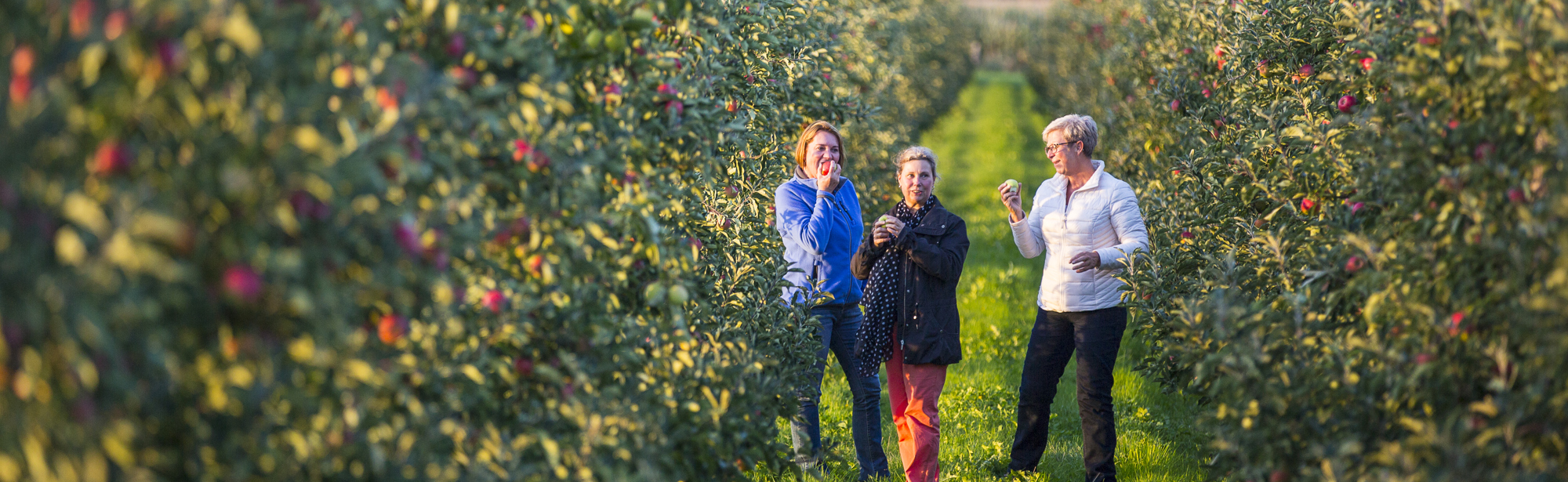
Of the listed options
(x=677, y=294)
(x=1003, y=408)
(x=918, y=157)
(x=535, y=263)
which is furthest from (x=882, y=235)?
(x=535, y=263)

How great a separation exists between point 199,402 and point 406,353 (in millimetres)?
483

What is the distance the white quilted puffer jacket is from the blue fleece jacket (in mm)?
1030

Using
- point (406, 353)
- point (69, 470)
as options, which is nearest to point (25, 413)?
point (69, 470)

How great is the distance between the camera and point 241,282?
5.66 ft

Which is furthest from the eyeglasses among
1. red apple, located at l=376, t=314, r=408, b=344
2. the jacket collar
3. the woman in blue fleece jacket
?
red apple, located at l=376, t=314, r=408, b=344

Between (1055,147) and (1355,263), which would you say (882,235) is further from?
(1355,263)

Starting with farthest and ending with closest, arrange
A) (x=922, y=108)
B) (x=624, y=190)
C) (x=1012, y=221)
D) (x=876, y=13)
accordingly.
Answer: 1. (x=922, y=108)
2. (x=876, y=13)
3. (x=1012, y=221)
4. (x=624, y=190)

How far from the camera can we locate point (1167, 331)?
5121 mm

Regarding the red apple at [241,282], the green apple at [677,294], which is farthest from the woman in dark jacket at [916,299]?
the red apple at [241,282]

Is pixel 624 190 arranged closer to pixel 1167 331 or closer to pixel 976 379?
pixel 1167 331

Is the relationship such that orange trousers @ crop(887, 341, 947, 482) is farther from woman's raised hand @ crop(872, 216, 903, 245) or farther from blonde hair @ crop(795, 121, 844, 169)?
blonde hair @ crop(795, 121, 844, 169)

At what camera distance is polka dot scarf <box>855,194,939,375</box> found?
4977 mm

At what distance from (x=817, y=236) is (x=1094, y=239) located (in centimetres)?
137

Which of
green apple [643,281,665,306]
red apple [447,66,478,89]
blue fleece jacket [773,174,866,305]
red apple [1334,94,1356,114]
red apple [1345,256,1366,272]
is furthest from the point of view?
blue fleece jacket [773,174,866,305]
